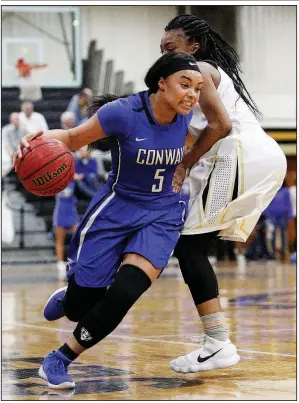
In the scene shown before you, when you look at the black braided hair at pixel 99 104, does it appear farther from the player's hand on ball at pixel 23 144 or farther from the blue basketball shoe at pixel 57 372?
the blue basketball shoe at pixel 57 372

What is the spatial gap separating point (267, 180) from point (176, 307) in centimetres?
416

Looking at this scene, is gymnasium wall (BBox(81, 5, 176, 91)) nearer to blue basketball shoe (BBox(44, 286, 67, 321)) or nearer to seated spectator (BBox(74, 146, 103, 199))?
seated spectator (BBox(74, 146, 103, 199))

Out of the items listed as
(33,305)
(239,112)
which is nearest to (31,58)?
(33,305)

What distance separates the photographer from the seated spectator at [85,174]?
16.4 meters

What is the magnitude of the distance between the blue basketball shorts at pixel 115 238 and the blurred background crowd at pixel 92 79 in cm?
1154

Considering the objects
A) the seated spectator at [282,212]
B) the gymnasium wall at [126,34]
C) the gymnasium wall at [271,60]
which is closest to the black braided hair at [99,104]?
the seated spectator at [282,212]

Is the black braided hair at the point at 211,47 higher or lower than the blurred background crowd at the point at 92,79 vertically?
higher

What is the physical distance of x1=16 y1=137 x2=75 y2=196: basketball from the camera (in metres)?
4.79

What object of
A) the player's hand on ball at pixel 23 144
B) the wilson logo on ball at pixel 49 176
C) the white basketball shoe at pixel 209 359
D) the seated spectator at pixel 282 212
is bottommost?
the seated spectator at pixel 282 212

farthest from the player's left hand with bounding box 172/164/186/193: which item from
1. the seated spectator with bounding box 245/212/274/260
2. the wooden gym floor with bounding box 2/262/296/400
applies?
the seated spectator with bounding box 245/212/274/260

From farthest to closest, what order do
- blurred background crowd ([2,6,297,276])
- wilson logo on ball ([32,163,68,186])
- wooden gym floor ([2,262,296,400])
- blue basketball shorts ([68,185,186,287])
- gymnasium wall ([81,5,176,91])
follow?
gymnasium wall ([81,5,176,91]) < blurred background crowd ([2,6,297,276]) < blue basketball shorts ([68,185,186,287]) < wilson logo on ball ([32,163,68,186]) < wooden gym floor ([2,262,296,400])

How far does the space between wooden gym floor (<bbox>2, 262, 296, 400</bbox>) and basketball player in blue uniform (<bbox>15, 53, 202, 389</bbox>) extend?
0.29 meters

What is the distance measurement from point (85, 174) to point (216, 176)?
11.3 metres

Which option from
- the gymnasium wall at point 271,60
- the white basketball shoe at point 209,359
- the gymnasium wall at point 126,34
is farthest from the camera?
the gymnasium wall at point 271,60
